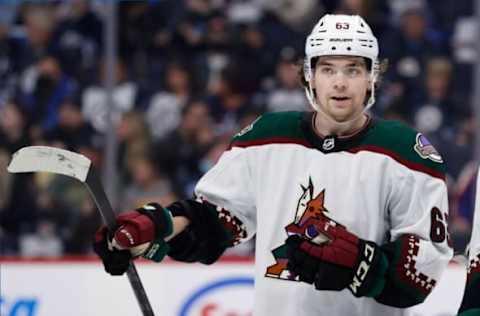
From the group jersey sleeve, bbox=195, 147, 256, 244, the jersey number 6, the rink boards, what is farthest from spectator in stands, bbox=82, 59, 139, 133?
the jersey number 6

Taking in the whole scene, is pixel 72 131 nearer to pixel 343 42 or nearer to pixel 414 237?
pixel 343 42

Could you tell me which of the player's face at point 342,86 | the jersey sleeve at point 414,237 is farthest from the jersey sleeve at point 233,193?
the jersey sleeve at point 414,237

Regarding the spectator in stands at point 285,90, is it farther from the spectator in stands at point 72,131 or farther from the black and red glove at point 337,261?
the black and red glove at point 337,261

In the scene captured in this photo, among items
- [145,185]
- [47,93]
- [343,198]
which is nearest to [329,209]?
[343,198]

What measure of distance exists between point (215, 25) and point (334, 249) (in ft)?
15.1

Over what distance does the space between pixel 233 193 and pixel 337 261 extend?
46cm

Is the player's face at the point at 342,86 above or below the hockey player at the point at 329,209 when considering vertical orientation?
above

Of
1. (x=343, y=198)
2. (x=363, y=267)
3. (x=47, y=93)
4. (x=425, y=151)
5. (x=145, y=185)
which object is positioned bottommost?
(x=145, y=185)

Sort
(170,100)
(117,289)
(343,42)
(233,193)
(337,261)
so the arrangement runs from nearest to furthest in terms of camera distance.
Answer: (337,261)
(343,42)
(233,193)
(117,289)
(170,100)

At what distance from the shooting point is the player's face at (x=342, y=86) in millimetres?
3190

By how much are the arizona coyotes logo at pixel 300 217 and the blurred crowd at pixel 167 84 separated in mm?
3606

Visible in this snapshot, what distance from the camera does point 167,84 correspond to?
290 inches

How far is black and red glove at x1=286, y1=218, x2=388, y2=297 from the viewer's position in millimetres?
2998

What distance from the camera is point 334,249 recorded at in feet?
9.84
